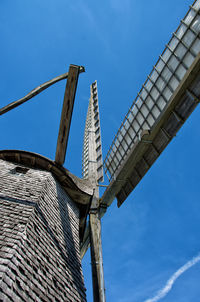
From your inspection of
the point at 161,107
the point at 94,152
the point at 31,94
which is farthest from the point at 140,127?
the point at 94,152

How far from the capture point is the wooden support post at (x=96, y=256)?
5625mm

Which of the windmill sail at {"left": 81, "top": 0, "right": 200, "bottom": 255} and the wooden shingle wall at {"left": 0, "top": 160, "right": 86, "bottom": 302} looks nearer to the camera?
the wooden shingle wall at {"left": 0, "top": 160, "right": 86, "bottom": 302}

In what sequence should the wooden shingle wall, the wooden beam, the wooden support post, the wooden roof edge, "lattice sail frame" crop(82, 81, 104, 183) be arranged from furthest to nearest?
"lattice sail frame" crop(82, 81, 104, 183) < the wooden roof edge < the wooden beam < the wooden support post < the wooden shingle wall

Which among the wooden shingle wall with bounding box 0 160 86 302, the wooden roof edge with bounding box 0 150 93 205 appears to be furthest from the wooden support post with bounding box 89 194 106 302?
the wooden roof edge with bounding box 0 150 93 205

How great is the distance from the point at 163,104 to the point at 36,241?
5.09m

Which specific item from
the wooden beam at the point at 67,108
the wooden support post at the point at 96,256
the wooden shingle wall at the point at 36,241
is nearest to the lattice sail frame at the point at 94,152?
the wooden support post at the point at 96,256

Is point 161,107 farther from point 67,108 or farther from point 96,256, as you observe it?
point 96,256

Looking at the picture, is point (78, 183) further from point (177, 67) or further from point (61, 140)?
point (177, 67)

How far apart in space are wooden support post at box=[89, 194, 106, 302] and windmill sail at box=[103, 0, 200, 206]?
92 centimetres

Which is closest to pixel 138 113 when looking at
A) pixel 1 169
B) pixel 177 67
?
pixel 177 67

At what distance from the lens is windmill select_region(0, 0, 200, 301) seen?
588cm

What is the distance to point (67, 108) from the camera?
6.35 meters

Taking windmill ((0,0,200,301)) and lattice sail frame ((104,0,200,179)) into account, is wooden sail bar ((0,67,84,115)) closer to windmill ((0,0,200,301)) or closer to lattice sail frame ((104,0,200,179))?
windmill ((0,0,200,301))

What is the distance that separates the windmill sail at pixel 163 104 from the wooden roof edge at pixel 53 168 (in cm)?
115
